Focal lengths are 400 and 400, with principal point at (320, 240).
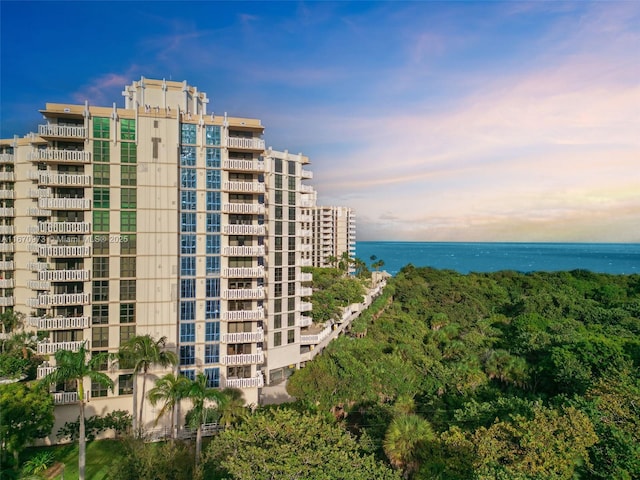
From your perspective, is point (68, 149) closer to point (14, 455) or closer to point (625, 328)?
point (14, 455)

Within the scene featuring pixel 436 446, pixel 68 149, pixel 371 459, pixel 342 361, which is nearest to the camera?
pixel 371 459

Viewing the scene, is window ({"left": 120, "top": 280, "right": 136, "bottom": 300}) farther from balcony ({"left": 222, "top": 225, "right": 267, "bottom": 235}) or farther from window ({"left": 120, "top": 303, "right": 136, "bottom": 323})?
balcony ({"left": 222, "top": 225, "right": 267, "bottom": 235})

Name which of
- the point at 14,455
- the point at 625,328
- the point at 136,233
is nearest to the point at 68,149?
the point at 136,233

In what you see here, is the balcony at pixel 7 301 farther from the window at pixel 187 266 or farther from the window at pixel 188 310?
the window at pixel 187 266

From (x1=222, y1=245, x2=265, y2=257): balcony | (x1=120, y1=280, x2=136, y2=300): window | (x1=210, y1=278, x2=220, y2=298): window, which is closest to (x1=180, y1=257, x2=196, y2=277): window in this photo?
(x1=210, y1=278, x2=220, y2=298): window

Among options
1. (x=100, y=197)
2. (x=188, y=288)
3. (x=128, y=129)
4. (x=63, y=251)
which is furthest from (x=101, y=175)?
(x=188, y=288)

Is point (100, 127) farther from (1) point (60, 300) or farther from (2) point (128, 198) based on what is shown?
(1) point (60, 300)

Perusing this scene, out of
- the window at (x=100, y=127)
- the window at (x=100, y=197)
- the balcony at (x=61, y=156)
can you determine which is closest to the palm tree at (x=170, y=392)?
the window at (x=100, y=197)
